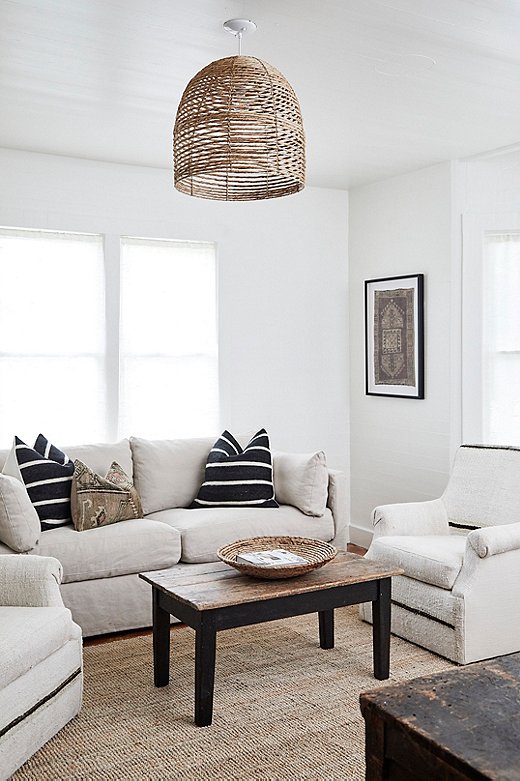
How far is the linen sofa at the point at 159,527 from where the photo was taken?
402 centimetres

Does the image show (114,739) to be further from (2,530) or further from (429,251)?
(429,251)

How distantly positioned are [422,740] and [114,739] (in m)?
1.82

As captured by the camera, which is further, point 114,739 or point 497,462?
point 497,462

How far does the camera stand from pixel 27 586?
10.2ft

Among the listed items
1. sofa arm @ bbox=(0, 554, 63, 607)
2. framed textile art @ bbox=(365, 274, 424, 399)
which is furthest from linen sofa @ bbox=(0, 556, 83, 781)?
framed textile art @ bbox=(365, 274, 424, 399)

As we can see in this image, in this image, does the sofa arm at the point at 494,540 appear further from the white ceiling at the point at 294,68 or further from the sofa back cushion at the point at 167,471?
the white ceiling at the point at 294,68

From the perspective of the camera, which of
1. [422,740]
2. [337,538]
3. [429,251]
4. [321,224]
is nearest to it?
[422,740]

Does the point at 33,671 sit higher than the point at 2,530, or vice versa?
the point at 2,530

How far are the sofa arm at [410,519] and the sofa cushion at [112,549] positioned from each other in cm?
109

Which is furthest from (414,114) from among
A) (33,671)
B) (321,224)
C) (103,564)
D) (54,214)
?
(33,671)

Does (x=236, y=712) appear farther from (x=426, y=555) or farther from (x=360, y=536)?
(x=360, y=536)

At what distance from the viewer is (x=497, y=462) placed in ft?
14.3

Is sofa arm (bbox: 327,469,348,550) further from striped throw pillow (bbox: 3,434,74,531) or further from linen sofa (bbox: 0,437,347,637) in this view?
striped throw pillow (bbox: 3,434,74,531)

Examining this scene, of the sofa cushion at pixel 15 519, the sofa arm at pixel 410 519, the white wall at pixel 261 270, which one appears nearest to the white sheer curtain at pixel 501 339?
the sofa arm at pixel 410 519
